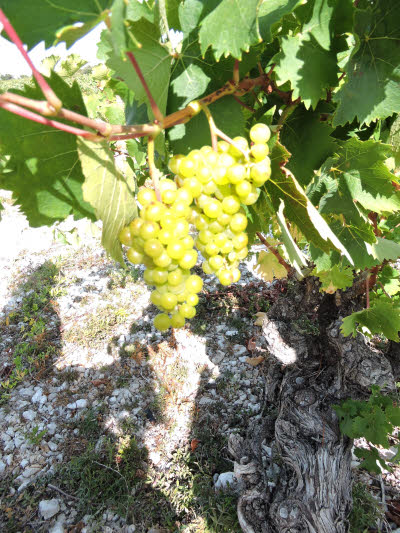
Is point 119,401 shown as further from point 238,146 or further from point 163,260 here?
point 238,146

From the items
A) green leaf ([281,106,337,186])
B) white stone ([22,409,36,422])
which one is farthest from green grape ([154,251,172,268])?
white stone ([22,409,36,422])

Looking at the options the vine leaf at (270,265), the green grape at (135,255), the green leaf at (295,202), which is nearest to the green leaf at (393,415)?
the vine leaf at (270,265)

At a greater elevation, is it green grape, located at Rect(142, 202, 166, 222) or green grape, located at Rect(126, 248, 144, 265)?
green grape, located at Rect(142, 202, 166, 222)

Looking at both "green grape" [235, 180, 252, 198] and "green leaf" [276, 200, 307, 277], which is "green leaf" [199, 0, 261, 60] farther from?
"green leaf" [276, 200, 307, 277]

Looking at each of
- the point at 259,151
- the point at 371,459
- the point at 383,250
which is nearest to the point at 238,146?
the point at 259,151

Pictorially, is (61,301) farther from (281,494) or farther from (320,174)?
(320,174)
